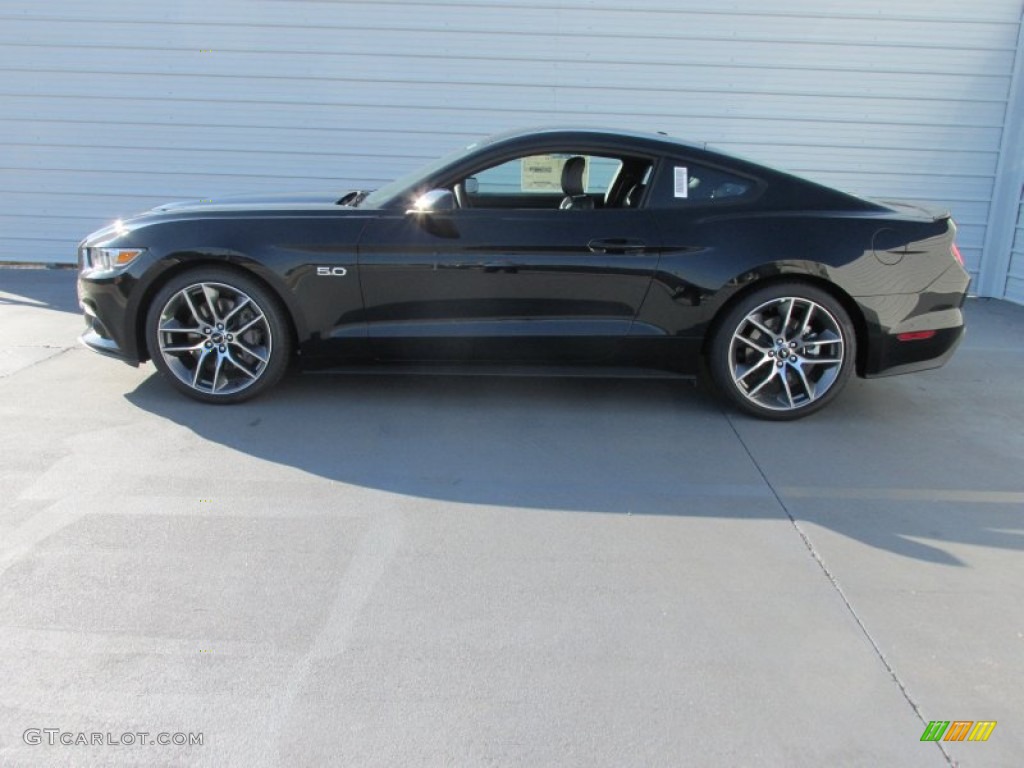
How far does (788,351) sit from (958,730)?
8.02 ft

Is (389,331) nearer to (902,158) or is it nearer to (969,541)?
(969,541)

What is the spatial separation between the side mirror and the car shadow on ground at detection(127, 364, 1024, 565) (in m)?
1.13

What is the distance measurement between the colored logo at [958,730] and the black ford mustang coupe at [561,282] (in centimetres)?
232

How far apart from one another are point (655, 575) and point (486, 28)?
6.69 meters

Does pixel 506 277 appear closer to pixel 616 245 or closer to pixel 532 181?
pixel 616 245

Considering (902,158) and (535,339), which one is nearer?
(535,339)

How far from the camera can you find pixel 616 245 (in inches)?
162

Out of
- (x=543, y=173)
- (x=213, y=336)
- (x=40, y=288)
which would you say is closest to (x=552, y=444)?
(x=543, y=173)

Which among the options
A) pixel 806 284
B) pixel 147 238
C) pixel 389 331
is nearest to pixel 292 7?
pixel 147 238

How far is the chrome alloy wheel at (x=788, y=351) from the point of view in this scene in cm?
420

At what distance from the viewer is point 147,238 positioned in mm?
4152

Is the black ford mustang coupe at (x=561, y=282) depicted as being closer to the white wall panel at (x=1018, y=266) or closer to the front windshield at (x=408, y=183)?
the front windshield at (x=408, y=183)

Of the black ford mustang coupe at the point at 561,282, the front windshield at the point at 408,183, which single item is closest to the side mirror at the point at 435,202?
the black ford mustang coupe at the point at 561,282

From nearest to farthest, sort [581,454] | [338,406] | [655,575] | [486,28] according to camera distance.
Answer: [655,575] < [581,454] < [338,406] < [486,28]
